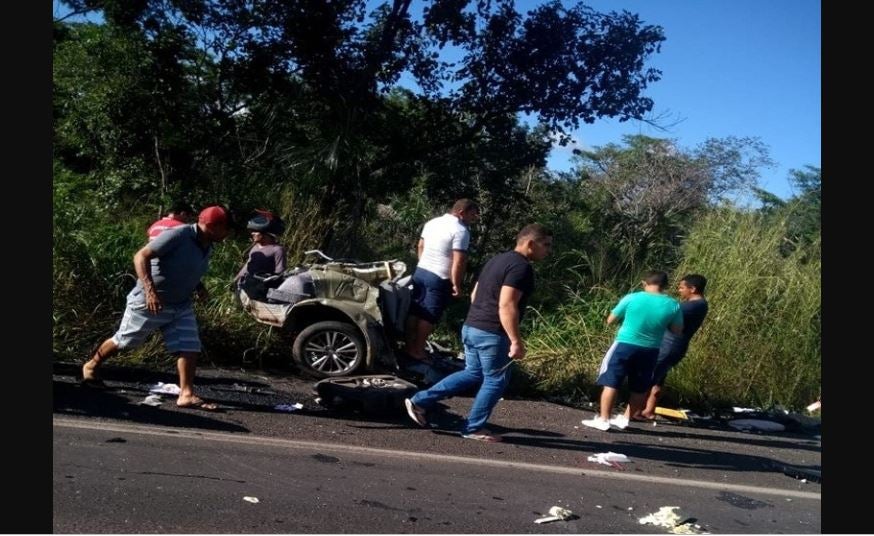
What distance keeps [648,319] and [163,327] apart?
402cm

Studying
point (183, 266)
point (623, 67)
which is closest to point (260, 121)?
point (623, 67)

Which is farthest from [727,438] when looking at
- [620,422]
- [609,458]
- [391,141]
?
[391,141]

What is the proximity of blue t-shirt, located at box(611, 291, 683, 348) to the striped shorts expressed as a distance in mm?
3621

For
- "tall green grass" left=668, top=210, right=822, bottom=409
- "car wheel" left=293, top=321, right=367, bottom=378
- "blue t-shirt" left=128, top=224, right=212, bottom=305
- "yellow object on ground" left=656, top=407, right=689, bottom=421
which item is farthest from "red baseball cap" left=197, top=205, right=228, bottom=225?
"tall green grass" left=668, top=210, right=822, bottom=409

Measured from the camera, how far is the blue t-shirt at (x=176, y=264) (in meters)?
5.87

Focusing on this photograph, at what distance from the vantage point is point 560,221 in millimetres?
14055

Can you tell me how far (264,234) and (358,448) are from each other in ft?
11.8

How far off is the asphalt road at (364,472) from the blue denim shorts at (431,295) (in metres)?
1.07

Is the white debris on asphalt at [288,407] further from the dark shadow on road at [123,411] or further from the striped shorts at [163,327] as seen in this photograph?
the striped shorts at [163,327]

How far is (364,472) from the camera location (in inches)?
197

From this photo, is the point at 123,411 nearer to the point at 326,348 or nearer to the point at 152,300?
the point at 152,300

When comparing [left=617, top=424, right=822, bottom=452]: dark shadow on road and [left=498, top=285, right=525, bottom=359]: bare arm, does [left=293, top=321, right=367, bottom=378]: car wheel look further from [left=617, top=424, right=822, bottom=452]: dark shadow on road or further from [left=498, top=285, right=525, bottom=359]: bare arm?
[left=617, top=424, right=822, bottom=452]: dark shadow on road

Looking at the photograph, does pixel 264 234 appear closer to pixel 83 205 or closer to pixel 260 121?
pixel 83 205

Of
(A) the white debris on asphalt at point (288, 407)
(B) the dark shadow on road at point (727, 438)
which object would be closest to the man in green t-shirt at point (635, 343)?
(B) the dark shadow on road at point (727, 438)
